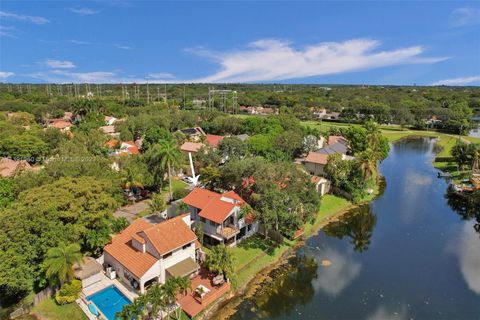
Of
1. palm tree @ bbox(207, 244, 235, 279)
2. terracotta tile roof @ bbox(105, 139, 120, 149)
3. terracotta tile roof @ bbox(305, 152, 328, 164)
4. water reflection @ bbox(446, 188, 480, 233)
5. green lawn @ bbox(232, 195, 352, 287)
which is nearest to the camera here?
palm tree @ bbox(207, 244, 235, 279)

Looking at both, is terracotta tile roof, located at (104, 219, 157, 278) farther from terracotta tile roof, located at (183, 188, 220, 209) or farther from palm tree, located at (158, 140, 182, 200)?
palm tree, located at (158, 140, 182, 200)

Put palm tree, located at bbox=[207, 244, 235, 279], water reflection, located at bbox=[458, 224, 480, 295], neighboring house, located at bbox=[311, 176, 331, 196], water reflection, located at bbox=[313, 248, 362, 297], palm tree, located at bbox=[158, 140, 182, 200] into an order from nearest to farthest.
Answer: palm tree, located at bbox=[207, 244, 235, 279] < water reflection, located at bbox=[313, 248, 362, 297] < water reflection, located at bbox=[458, 224, 480, 295] < palm tree, located at bbox=[158, 140, 182, 200] < neighboring house, located at bbox=[311, 176, 331, 196]

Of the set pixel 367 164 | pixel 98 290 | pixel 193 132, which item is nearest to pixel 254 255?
pixel 98 290

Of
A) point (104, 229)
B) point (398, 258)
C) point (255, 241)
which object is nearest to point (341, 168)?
point (398, 258)

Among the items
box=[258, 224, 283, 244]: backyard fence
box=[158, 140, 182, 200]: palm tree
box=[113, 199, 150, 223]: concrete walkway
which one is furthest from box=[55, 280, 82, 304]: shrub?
box=[258, 224, 283, 244]: backyard fence

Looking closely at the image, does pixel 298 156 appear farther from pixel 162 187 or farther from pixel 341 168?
pixel 162 187

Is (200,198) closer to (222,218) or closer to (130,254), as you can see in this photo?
(222,218)
